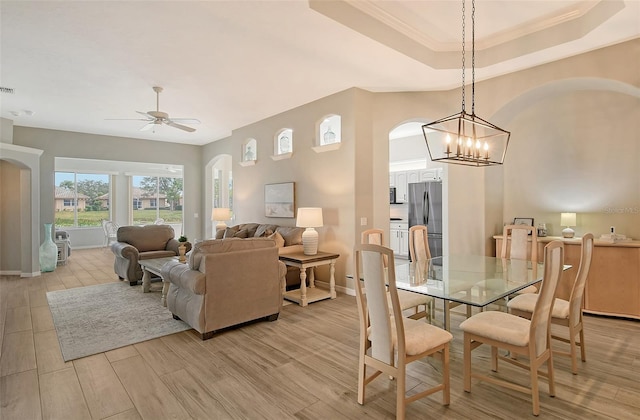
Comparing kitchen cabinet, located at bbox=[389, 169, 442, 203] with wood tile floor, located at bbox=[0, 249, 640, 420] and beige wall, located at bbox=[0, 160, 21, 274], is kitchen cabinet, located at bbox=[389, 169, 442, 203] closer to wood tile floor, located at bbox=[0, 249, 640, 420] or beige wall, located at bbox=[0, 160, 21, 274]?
wood tile floor, located at bbox=[0, 249, 640, 420]

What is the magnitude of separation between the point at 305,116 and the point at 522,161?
3.52 m

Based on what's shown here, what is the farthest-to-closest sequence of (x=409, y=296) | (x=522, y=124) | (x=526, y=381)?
(x=522, y=124)
(x=409, y=296)
(x=526, y=381)

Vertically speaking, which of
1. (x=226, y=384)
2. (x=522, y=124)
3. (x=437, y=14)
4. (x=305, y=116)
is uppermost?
(x=437, y=14)

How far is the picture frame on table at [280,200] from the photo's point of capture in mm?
6148

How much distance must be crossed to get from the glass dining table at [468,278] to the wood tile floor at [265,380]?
0.71 m

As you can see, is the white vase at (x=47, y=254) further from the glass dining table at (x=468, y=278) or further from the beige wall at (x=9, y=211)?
the glass dining table at (x=468, y=278)

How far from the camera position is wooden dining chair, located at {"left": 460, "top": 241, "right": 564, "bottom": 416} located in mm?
2135

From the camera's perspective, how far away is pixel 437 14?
11.3 feet

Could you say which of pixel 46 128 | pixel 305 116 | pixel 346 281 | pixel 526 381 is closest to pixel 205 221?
pixel 46 128

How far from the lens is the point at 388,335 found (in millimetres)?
2088

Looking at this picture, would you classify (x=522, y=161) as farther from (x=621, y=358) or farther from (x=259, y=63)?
(x=259, y=63)

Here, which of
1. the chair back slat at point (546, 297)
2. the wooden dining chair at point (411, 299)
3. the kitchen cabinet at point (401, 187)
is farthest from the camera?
the kitchen cabinet at point (401, 187)

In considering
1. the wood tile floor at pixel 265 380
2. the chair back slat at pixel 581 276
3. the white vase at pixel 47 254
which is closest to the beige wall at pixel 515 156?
the wood tile floor at pixel 265 380

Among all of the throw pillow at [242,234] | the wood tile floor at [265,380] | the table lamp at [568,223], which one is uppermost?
the table lamp at [568,223]
